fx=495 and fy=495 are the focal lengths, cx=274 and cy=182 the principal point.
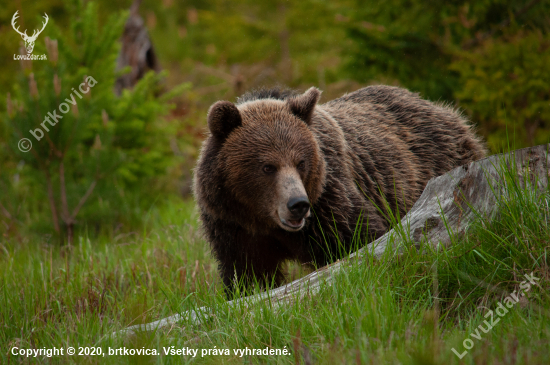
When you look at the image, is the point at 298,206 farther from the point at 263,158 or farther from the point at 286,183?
the point at 263,158

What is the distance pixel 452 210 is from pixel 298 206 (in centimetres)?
108

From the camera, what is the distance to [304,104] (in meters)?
4.22

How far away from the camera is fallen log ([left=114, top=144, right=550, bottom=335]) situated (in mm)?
3268

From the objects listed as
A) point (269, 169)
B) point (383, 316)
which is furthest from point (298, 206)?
point (383, 316)

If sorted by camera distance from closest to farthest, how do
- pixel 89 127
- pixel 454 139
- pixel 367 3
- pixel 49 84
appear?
pixel 454 139 < pixel 49 84 < pixel 89 127 < pixel 367 3

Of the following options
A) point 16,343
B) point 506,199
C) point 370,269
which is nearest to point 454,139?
point 506,199

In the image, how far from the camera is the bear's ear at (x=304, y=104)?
167 inches

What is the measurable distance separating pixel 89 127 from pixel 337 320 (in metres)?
5.17

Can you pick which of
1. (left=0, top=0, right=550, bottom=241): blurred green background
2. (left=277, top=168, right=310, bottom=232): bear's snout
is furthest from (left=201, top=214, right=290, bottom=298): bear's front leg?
(left=0, top=0, right=550, bottom=241): blurred green background

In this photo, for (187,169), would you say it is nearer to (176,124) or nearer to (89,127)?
(176,124)

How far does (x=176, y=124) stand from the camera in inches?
321

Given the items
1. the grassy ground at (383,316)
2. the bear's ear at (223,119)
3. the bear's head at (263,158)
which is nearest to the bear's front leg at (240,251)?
the bear's head at (263,158)

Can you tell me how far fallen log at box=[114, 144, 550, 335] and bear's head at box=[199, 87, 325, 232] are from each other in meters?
0.58

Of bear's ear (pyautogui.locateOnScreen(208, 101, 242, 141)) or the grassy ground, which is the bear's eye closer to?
bear's ear (pyautogui.locateOnScreen(208, 101, 242, 141))
